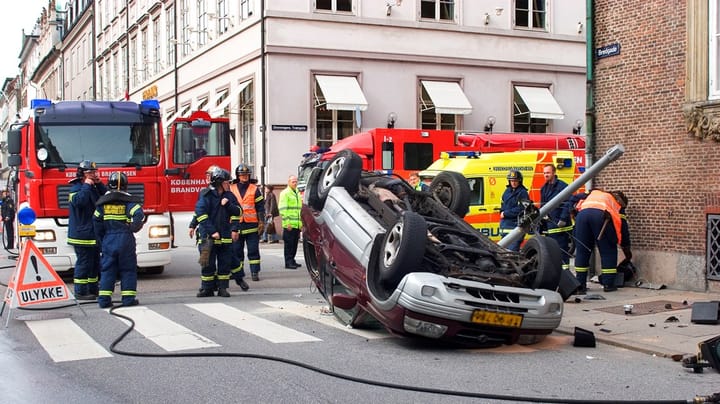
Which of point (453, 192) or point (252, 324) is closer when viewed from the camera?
point (252, 324)

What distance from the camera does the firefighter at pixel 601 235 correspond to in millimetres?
11516

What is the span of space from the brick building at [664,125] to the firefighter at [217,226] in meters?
6.03

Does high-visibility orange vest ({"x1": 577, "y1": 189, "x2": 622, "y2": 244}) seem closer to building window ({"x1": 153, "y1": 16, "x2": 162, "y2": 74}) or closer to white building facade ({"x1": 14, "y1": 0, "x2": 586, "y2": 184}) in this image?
white building facade ({"x1": 14, "y1": 0, "x2": 586, "y2": 184})

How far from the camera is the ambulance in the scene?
51.3 feet

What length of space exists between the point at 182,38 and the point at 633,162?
25280 millimetres

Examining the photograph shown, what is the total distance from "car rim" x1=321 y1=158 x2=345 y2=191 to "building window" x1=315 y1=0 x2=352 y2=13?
1775 cm

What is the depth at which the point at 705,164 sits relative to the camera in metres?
11.0

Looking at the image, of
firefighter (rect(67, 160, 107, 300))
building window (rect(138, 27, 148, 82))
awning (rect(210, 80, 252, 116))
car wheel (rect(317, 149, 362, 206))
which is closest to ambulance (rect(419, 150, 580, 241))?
car wheel (rect(317, 149, 362, 206))

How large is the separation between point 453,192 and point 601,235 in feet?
10.8

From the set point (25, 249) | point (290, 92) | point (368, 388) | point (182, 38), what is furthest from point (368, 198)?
A: point (182, 38)

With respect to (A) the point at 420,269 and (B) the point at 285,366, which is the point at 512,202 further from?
(B) the point at 285,366

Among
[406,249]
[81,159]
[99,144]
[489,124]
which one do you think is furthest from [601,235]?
[489,124]

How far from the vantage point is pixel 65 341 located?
25.8 ft

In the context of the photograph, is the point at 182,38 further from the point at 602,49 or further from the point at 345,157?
the point at 345,157
